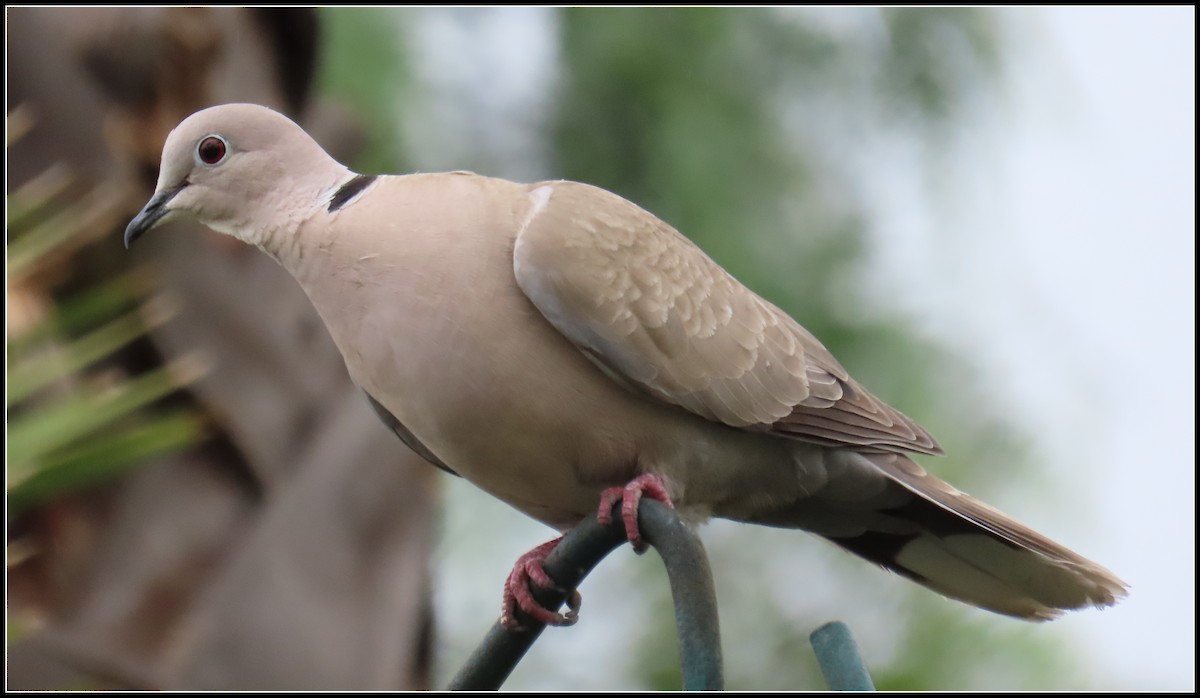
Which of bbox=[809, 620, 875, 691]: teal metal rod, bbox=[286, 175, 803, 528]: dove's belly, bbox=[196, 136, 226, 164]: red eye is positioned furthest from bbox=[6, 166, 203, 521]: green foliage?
bbox=[809, 620, 875, 691]: teal metal rod

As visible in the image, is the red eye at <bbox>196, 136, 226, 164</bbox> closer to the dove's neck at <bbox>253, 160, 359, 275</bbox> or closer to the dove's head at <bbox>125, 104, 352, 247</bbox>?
the dove's head at <bbox>125, 104, 352, 247</bbox>

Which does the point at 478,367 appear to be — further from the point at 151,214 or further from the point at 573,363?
the point at 151,214

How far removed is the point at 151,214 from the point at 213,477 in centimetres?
158

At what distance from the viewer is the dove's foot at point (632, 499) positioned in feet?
6.56

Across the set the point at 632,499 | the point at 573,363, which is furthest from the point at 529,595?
the point at 573,363

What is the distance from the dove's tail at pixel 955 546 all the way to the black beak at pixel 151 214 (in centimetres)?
129

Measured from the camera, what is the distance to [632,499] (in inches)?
82.0

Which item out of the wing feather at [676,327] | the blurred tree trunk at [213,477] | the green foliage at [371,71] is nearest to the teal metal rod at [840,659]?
the wing feather at [676,327]

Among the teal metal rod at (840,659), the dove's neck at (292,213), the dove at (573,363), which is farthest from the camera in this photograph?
the dove's neck at (292,213)

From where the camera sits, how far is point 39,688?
306 cm

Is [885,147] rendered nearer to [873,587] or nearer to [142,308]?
[873,587]

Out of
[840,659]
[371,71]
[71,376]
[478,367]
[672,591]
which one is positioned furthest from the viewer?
[371,71]

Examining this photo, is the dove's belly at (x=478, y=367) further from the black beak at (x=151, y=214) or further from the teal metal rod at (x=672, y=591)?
the black beak at (x=151, y=214)

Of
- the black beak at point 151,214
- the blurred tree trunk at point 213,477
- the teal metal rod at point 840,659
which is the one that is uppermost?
the black beak at point 151,214
